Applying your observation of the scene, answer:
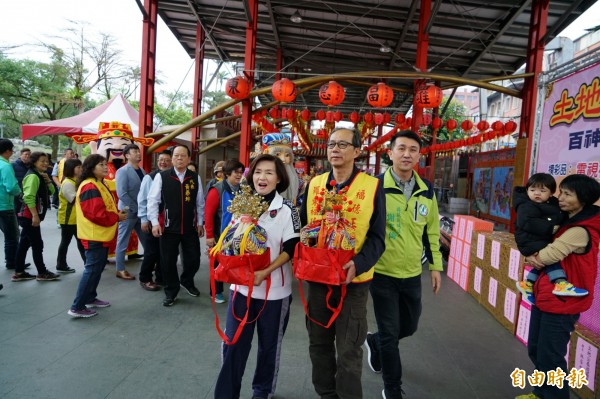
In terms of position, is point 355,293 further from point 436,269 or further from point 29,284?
point 29,284

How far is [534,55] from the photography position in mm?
7723

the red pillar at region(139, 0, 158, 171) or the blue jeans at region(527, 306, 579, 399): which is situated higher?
the red pillar at region(139, 0, 158, 171)

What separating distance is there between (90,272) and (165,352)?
1.18 m

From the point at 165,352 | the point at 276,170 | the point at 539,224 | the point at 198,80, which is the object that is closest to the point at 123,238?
the point at 165,352

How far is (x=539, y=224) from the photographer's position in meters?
2.13

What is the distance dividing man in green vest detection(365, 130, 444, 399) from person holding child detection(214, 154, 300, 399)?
64 centimetres

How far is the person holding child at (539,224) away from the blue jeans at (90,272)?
138 inches

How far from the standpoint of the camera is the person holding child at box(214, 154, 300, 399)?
1.89m

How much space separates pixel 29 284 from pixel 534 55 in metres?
10.1

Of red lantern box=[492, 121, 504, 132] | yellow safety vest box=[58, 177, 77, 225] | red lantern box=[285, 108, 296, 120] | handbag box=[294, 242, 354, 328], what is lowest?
yellow safety vest box=[58, 177, 77, 225]

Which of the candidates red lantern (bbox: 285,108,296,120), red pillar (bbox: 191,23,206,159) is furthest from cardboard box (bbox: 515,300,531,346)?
red pillar (bbox: 191,23,206,159)

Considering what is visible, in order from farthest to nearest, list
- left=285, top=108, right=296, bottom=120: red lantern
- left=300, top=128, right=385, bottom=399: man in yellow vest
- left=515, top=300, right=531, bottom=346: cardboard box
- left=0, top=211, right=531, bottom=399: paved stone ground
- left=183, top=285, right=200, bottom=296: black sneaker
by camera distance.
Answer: left=285, top=108, right=296, bottom=120: red lantern
left=183, top=285, right=200, bottom=296: black sneaker
left=515, top=300, right=531, bottom=346: cardboard box
left=0, top=211, right=531, bottom=399: paved stone ground
left=300, top=128, right=385, bottom=399: man in yellow vest

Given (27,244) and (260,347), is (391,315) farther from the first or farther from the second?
(27,244)

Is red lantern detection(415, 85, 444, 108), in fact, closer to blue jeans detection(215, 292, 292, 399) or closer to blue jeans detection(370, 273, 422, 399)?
blue jeans detection(370, 273, 422, 399)
